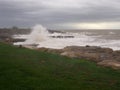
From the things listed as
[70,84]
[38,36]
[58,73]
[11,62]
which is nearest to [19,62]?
[11,62]

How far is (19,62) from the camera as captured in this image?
1520 centimetres

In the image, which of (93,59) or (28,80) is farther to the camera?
(93,59)

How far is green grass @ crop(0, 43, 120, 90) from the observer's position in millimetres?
10688

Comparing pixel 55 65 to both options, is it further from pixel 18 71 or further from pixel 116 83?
pixel 116 83

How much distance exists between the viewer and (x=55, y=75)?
12734 mm

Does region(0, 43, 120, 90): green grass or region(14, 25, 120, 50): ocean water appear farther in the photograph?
region(14, 25, 120, 50): ocean water

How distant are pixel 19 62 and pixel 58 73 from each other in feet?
9.48

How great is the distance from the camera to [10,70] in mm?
12883

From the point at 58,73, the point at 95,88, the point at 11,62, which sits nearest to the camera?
the point at 95,88

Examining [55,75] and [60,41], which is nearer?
[55,75]

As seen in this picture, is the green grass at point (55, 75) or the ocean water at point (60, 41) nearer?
the green grass at point (55, 75)

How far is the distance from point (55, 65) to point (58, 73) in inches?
78.7

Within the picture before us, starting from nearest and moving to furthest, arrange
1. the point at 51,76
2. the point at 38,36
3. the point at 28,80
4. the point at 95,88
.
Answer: the point at 95,88 → the point at 28,80 → the point at 51,76 → the point at 38,36

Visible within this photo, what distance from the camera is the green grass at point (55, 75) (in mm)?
10688
